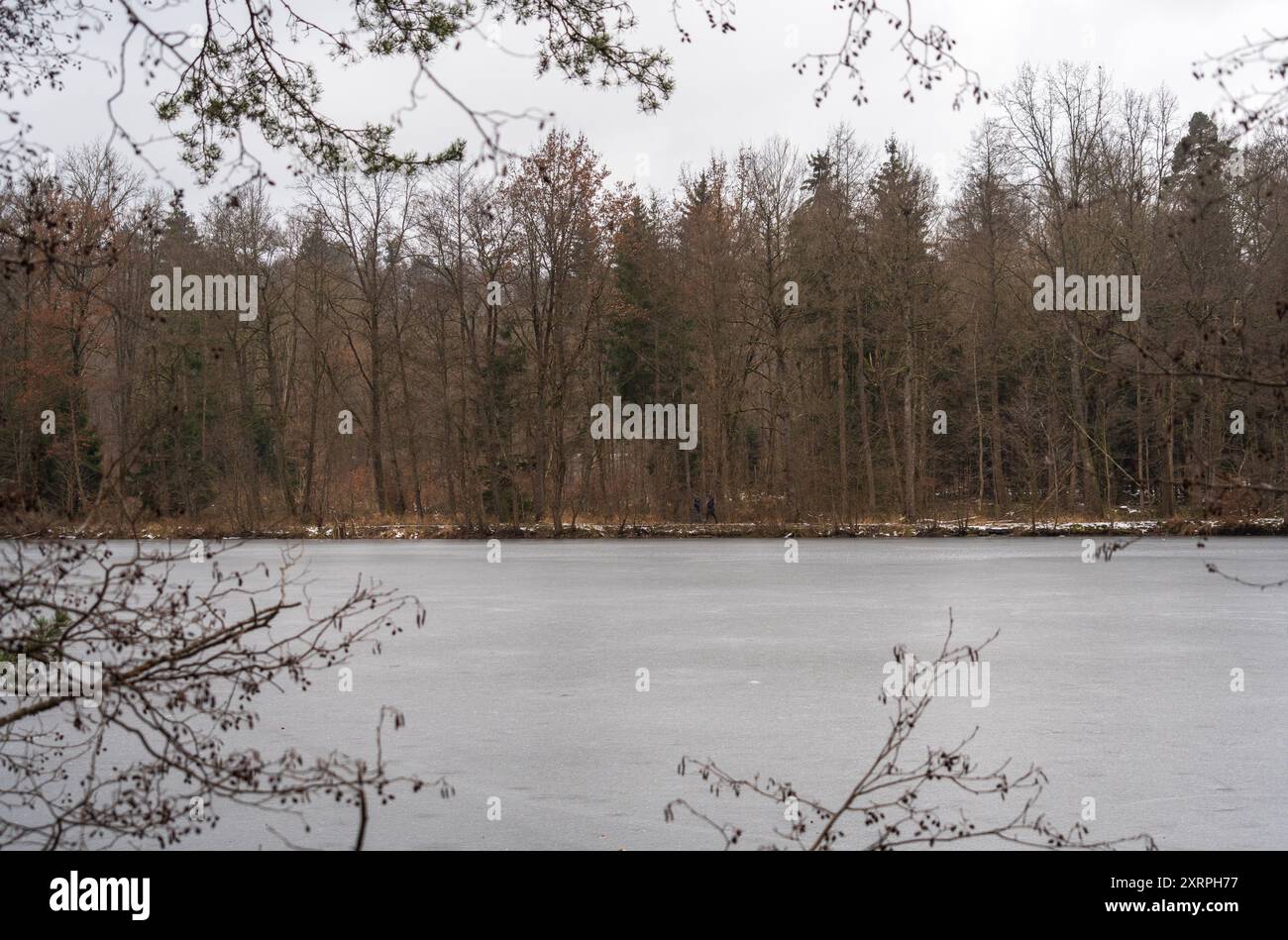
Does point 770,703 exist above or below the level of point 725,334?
below

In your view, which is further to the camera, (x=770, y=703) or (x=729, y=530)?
(x=729, y=530)

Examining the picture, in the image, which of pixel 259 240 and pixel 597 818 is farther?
pixel 259 240

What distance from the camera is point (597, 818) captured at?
609cm

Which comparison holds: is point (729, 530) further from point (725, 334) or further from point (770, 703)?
point (770, 703)

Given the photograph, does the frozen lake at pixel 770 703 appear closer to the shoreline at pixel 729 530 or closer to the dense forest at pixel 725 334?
the shoreline at pixel 729 530

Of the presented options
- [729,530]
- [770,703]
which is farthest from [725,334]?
[770,703]

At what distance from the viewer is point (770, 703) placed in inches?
357

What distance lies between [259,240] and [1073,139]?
23.4 metres

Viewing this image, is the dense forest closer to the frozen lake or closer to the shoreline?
the shoreline

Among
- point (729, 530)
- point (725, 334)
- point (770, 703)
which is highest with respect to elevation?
point (725, 334)

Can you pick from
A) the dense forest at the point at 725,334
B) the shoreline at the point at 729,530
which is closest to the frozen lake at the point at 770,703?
the shoreline at the point at 729,530

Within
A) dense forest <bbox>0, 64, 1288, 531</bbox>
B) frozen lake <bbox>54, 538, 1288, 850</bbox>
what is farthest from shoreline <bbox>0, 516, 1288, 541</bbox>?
frozen lake <bbox>54, 538, 1288, 850</bbox>
